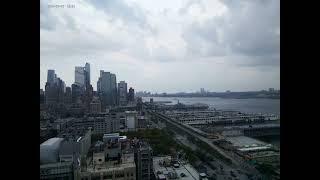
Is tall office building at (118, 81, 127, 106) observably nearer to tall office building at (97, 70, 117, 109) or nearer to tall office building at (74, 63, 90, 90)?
tall office building at (97, 70, 117, 109)

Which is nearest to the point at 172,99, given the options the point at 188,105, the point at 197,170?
the point at 188,105

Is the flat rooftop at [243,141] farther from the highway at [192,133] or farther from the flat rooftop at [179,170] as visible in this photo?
the flat rooftop at [179,170]

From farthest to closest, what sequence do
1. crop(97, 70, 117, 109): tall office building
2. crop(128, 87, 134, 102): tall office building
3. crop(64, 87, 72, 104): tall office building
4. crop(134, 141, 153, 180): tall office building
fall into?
crop(128, 87, 134, 102): tall office building
crop(97, 70, 117, 109): tall office building
crop(64, 87, 72, 104): tall office building
crop(134, 141, 153, 180): tall office building

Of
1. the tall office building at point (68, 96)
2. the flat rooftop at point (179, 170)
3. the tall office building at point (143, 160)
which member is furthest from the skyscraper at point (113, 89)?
the flat rooftop at point (179, 170)

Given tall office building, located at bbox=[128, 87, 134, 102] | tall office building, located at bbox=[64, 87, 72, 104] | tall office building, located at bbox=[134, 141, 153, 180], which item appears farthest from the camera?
tall office building, located at bbox=[128, 87, 134, 102]

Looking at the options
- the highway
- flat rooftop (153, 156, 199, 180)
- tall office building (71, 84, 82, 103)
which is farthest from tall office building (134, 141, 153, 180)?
tall office building (71, 84, 82, 103)

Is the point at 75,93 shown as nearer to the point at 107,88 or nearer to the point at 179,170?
the point at 107,88
